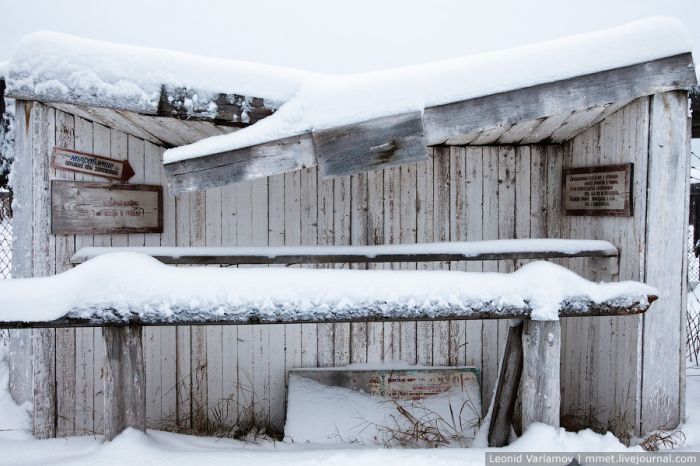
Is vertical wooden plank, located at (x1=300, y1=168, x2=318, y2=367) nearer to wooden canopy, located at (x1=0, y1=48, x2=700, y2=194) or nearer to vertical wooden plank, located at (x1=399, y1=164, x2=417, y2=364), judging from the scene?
vertical wooden plank, located at (x1=399, y1=164, x2=417, y2=364)

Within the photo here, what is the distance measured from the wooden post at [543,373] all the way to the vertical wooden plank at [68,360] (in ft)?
10.9

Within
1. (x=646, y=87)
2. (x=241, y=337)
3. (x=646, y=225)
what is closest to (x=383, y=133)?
(x=646, y=87)

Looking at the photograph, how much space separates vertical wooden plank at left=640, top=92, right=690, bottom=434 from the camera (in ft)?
10.2

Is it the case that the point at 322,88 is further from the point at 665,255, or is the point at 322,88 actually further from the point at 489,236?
the point at 665,255

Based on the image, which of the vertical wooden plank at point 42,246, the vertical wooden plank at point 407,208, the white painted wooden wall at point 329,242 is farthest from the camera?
the vertical wooden plank at point 407,208

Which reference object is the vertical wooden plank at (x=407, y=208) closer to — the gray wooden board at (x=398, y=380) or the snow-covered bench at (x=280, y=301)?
the gray wooden board at (x=398, y=380)

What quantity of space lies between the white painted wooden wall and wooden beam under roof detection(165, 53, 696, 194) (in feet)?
1.78

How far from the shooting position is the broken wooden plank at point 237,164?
2.53 m

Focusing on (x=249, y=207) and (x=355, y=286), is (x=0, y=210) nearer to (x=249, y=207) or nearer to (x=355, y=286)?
(x=249, y=207)

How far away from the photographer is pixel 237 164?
8.34ft

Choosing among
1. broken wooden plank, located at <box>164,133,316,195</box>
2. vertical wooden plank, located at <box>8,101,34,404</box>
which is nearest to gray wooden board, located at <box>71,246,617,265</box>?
vertical wooden plank, located at <box>8,101,34,404</box>

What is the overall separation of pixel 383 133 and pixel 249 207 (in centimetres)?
182

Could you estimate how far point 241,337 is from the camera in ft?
12.9

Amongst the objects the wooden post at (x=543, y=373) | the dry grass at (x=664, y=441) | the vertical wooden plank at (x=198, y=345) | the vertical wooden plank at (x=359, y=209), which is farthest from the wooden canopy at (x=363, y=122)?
the dry grass at (x=664, y=441)
